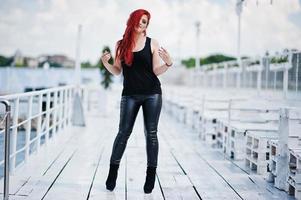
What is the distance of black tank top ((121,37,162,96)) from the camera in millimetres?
2873

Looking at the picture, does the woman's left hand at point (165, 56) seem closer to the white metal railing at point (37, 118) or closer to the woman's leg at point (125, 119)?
the woman's leg at point (125, 119)

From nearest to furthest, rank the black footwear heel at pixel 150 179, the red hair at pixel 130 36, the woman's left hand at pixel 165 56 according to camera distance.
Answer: the woman's left hand at pixel 165 56
the red hair at pixel 130 36
the black footwear heel at pixel 150 179

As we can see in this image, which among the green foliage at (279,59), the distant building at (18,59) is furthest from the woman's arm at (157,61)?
the distant building at (18,59)

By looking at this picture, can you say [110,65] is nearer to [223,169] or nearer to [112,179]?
[112,179]

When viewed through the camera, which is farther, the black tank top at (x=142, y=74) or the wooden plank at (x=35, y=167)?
the wooden plank at (x=35, y=167)

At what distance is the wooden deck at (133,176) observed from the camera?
3045mm

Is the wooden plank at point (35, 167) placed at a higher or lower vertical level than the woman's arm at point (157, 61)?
lower

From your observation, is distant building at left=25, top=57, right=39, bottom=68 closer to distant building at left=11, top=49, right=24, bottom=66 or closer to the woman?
distant building at left=11, top=49, right=24, bottom=66

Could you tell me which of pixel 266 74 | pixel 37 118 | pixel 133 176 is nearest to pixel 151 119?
pixel 133 176

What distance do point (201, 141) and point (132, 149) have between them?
4.07ft

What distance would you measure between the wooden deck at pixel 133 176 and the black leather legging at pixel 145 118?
28 centimetres

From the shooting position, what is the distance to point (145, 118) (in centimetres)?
295

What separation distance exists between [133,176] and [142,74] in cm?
106

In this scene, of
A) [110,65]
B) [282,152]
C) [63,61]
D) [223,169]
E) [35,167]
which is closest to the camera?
[110,65]
